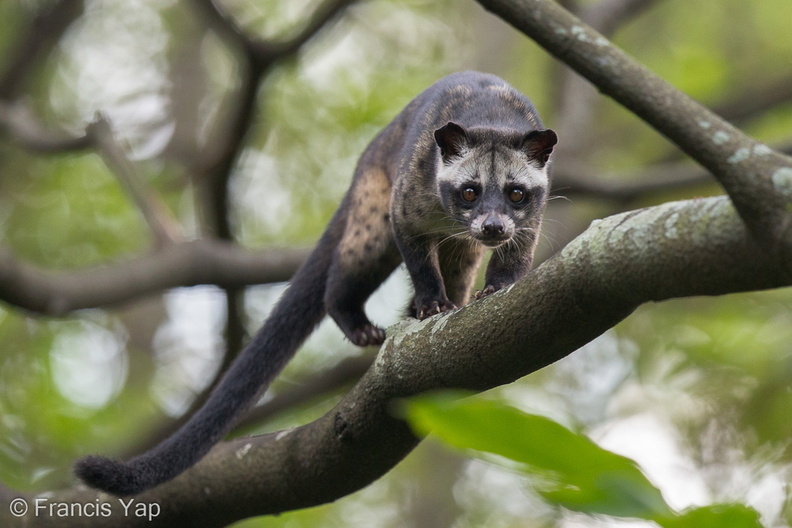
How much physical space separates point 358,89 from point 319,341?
3785 millimetres

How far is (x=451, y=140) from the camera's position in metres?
5.71

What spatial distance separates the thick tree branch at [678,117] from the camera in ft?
8.68

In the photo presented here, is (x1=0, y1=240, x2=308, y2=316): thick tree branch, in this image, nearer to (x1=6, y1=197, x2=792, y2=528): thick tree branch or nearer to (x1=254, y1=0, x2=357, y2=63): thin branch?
(x1=254, y1=0, x2=357, y2=63): thin branch

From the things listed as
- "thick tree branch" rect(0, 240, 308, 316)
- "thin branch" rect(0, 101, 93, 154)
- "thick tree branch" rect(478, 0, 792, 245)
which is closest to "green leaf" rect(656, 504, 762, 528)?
"thick tree branch" rect(478, 0, 792, 245)

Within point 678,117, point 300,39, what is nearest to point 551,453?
point 678,117

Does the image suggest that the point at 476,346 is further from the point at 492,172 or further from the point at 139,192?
the point at 139,192

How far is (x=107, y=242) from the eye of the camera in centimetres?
1263

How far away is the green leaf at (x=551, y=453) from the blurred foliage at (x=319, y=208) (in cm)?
777

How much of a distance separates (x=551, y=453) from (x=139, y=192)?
29.0ft

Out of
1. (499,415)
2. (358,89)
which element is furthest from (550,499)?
(358,89)

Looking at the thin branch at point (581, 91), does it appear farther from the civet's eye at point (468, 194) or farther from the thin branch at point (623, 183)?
the civet's eye at point (468, 194)

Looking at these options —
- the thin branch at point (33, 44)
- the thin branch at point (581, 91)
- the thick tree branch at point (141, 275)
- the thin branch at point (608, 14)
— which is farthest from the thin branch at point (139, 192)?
the thin branch at point (608, 14)

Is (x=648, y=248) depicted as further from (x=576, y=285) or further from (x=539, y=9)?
(x=539, y=9)
